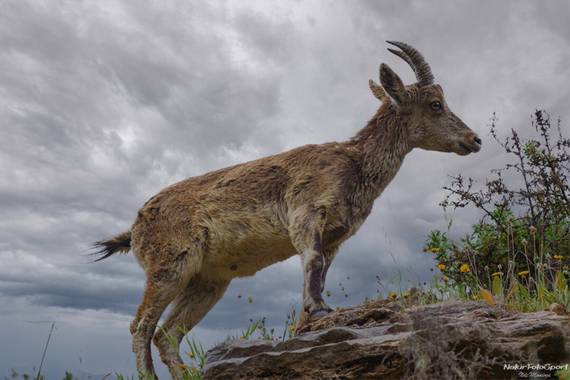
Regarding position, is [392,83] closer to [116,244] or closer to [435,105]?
[435,105]

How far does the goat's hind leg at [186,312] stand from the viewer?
250 inches

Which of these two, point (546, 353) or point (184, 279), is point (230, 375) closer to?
point (184, 279)

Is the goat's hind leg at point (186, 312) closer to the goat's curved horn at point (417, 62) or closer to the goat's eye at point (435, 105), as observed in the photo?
the goat's eye at point (435, 105)

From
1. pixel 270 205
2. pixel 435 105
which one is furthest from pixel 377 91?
pixel 270 205

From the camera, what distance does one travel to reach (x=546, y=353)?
12.3 feet

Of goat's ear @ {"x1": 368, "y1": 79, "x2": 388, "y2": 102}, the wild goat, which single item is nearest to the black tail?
the wild goat

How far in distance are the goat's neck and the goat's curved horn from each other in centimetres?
47

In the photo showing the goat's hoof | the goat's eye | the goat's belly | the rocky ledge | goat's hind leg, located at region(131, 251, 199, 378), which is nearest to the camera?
the rocky ledge

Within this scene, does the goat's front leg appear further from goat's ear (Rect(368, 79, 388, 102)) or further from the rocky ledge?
goat's ear (Rect(368, 79, 388, 102))

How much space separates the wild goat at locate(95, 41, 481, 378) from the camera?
5828mm

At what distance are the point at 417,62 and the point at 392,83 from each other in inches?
19.2

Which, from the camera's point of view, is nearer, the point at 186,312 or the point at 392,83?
the point at 392,83

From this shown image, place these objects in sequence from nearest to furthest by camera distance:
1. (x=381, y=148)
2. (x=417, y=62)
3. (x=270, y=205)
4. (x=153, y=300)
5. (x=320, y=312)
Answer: (x=320, y=312), (x=270, y=205), (x=381, y=148), (x=153, y=300), (x=417, y=62)

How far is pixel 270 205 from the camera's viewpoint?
596 cm
